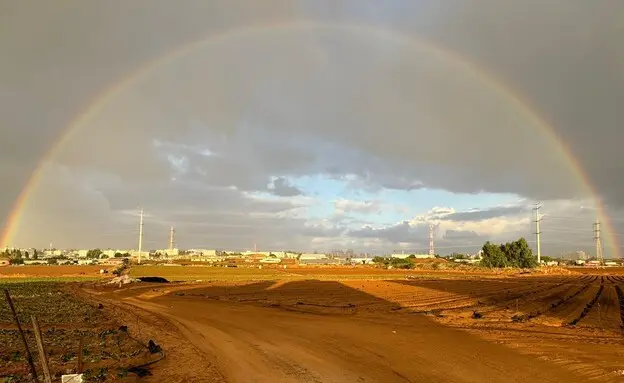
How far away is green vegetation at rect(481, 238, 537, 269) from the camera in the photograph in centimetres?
17675

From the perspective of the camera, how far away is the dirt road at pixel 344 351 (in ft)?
44.1

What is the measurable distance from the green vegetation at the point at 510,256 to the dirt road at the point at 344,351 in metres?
167

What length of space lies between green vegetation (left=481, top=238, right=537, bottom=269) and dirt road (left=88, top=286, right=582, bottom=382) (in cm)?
16677

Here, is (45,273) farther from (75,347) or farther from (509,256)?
(509,256)

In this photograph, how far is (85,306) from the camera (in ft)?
119

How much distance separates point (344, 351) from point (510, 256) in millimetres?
181338

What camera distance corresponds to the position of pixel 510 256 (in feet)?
593

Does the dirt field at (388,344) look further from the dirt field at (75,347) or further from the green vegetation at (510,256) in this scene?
the green vegetation at (510,256)

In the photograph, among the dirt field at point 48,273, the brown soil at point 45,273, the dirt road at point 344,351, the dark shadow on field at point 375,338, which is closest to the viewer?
the dirt road at point 344,351

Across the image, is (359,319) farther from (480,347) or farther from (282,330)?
(480,347)

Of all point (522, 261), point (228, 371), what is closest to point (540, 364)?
point (228, 371)

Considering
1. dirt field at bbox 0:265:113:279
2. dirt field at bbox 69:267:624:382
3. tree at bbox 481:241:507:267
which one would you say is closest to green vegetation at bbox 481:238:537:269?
tree at bbox 481:241:507:267

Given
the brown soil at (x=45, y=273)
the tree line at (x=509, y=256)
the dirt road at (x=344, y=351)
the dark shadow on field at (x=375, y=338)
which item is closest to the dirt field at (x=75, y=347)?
the dirt road at (x=344, y=351)

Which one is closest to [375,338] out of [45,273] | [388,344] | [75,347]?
[388,344]
